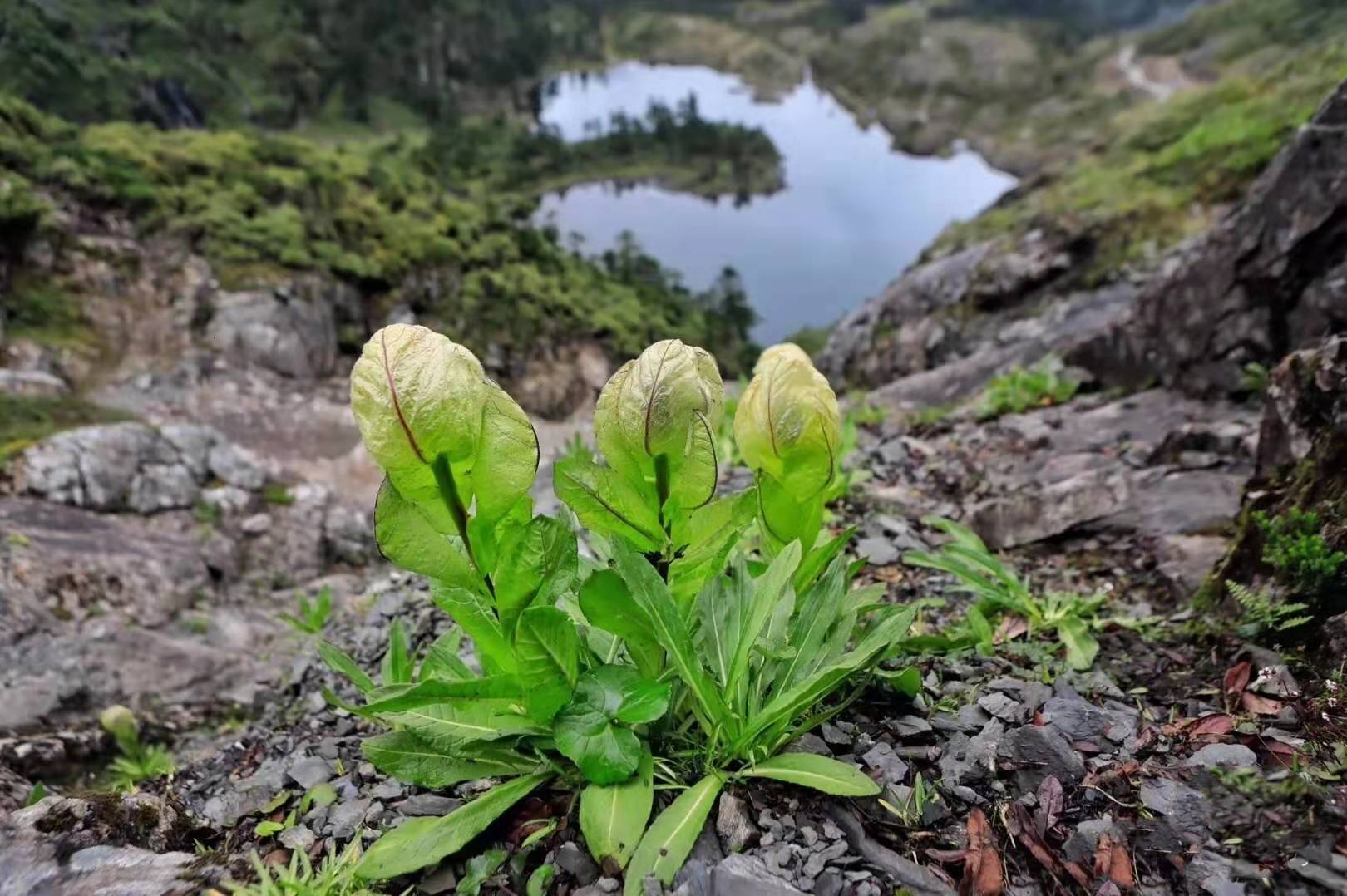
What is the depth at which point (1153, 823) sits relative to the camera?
1747mm

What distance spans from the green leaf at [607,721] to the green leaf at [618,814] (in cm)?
3

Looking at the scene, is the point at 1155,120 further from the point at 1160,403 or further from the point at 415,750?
the point at 415,750

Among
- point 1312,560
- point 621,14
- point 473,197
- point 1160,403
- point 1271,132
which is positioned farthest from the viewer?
point 621,14

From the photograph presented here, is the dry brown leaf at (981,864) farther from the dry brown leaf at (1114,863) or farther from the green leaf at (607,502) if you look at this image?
the green leaf at (607,502)

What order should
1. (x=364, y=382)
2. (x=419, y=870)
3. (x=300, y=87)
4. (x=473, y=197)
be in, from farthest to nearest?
(x=300, y=87), (x=473, y=197), (x=419, y=870), (x=364, y=382)

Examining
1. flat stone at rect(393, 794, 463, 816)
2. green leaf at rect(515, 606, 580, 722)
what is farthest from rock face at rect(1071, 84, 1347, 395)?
flat stone at rect(393, 794, 463, 816)

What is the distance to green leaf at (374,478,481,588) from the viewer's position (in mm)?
1815

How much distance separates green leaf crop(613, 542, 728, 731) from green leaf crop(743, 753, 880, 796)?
17 cm

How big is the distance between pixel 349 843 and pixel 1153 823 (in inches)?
78.3

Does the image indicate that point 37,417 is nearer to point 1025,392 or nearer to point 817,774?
point 817,774

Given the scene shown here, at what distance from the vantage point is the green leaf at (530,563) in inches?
74.2

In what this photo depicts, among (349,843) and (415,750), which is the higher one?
(415,750)

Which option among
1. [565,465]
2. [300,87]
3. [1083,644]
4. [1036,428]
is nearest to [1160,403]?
[1036,428]

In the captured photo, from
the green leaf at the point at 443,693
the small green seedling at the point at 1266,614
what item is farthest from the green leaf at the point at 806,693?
the small green seedling at the point at 1266,614
